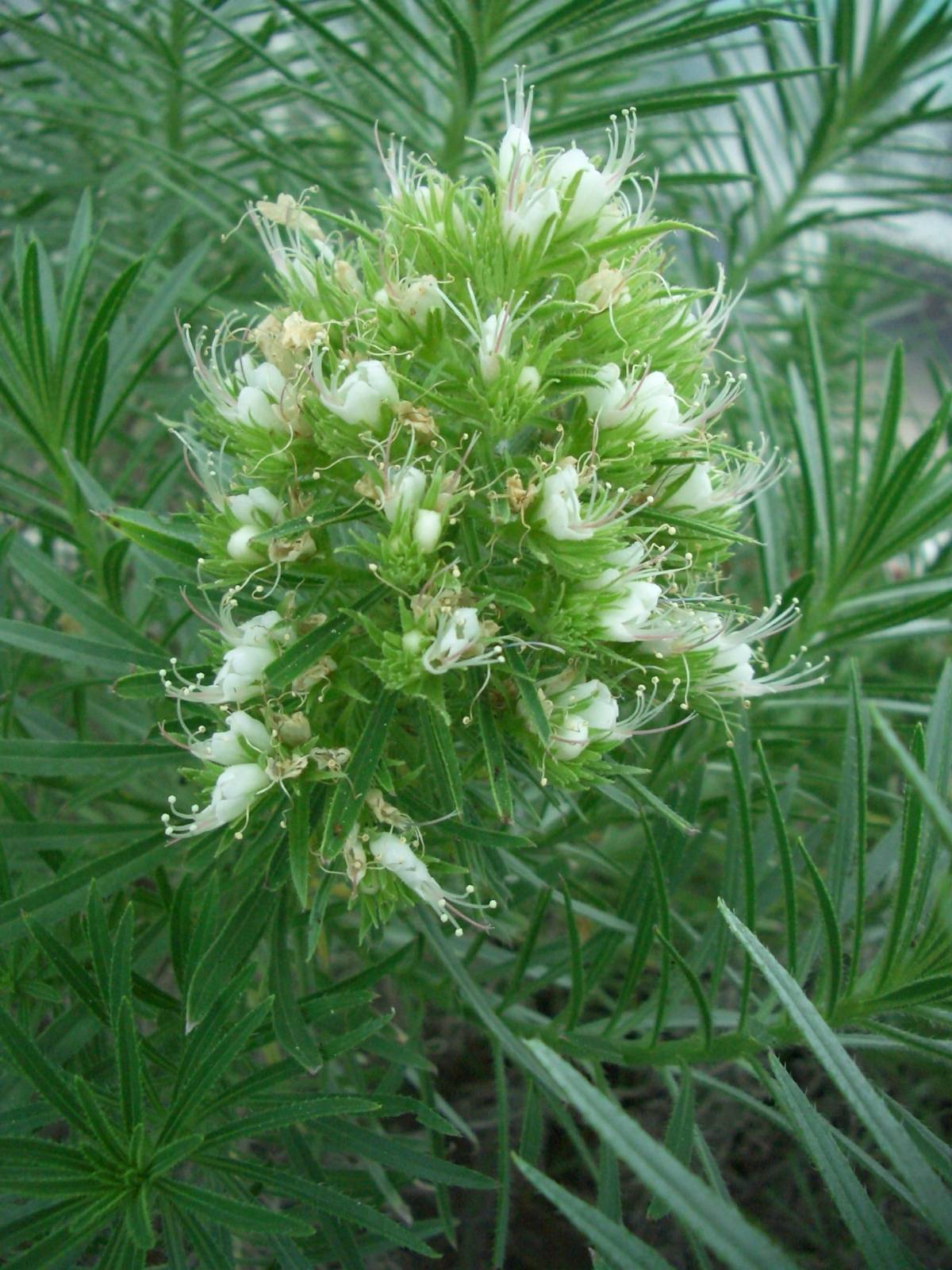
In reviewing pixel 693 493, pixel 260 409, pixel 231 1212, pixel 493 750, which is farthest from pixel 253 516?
pixel 231 1212

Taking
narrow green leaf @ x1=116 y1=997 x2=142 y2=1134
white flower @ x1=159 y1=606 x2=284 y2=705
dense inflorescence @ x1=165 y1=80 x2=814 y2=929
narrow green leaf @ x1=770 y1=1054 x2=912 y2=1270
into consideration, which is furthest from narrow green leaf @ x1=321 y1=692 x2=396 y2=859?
narrow green leaf @ x1=770 y1=1054 x2=912 y2=1270

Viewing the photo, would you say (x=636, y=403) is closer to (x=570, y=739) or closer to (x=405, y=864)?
(x=570, y=739)

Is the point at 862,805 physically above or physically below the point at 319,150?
below

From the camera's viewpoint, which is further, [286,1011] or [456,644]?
[286,1011]

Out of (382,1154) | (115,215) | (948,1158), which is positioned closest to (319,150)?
(115,215)

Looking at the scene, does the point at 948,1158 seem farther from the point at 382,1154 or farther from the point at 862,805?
the point at 382,1154

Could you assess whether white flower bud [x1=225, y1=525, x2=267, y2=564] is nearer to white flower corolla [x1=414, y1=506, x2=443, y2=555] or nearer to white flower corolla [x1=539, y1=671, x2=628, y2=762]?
white flower corolla [x1=414, y1=506, x2=443, y2=555]
